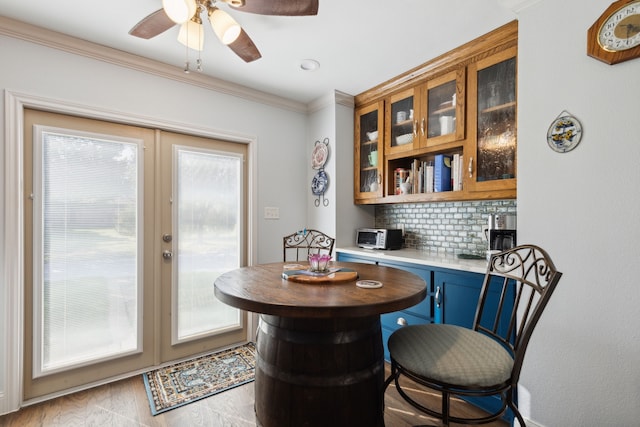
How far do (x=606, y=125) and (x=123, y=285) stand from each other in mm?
3059

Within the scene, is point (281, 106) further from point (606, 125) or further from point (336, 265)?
point (606, 125)

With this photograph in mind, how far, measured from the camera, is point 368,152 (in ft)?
9.86

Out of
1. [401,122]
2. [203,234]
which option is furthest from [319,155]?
[203,234]

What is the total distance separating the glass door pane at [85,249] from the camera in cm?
198

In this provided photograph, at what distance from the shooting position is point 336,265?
1883 mm

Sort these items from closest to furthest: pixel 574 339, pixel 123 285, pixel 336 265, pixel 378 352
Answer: pixel 378 352 < pixel 574 339 < pixel 336 265 < pixel 123 285

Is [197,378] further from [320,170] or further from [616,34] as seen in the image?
[616,34]

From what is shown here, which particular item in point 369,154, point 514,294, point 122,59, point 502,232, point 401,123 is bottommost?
point 514,294

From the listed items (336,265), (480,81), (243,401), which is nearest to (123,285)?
(243,401)

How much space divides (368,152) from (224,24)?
184cm

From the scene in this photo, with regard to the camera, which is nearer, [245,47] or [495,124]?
[245,47]

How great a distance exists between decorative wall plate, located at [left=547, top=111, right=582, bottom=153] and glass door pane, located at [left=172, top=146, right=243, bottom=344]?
2.32 m

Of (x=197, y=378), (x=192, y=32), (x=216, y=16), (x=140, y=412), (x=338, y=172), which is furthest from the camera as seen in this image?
(x=338, y=172)

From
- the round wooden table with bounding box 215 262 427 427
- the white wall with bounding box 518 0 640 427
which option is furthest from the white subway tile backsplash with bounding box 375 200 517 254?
the round wooden table with bounding box 215 262 427 427
